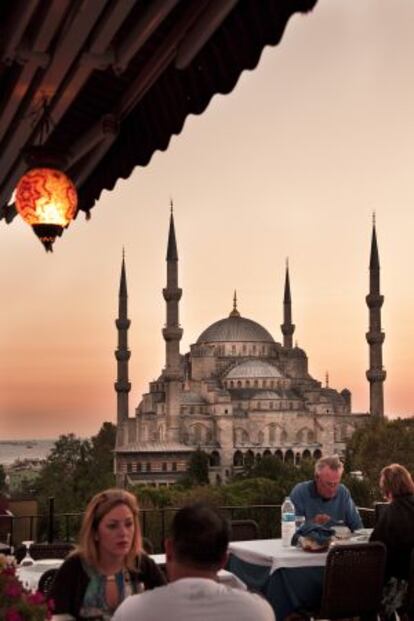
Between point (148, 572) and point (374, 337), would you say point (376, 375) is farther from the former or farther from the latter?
point (148, 572)

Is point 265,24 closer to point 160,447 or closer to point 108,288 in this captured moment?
point 108,288

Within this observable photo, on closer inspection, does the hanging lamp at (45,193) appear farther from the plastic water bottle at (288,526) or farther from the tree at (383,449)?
the tree at (383,449)

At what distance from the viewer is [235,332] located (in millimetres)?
73562

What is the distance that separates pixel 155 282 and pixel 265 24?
2083 inches

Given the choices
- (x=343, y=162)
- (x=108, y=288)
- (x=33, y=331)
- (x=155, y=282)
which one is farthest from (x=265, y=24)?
(x=155, y=282)

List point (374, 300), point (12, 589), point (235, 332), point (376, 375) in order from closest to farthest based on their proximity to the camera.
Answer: point (12, 589)
point (374, 300)
point (376, 375)
point (235, 332)

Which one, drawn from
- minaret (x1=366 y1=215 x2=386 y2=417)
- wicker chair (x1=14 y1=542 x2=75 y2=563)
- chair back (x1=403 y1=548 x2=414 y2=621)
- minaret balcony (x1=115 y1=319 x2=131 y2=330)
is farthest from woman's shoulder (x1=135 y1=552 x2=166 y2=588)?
minaret balcony (x1=115 y1=319 x2=131 y2=330)

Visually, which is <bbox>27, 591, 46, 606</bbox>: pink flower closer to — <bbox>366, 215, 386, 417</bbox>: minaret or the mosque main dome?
<bbox>366, 215, 386, 417</bbox>: minaret

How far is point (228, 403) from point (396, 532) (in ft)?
199

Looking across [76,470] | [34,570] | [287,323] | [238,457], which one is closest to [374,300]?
[238,457]

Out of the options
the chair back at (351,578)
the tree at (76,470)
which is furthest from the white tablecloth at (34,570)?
the tree at (76,470)

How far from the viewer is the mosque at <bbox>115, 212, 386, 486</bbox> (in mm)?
53125

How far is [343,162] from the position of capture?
30719mm

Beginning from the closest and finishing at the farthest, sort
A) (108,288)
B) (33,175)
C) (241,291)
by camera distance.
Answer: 1. (33,175)
2. (108,288)
3. (241,291)
